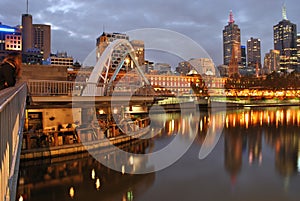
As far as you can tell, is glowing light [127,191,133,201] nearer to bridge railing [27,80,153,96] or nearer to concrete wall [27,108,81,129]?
bridge railing [27,80,153,96]

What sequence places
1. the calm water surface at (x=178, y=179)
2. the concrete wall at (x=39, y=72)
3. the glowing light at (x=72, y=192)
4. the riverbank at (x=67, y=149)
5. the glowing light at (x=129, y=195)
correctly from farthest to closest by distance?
the concrete wall at (x=39, y=72) → the riverbank at (x=67, y=149) → the calm water surface at (x=178, y=179) → the glowing light at (x=72, y=192) → the glowing light at (x=129, y=195)

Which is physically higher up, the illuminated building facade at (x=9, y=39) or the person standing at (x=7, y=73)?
the illuminated building facade at (x=9, y=39)

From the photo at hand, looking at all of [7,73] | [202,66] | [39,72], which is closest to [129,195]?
[7,73]

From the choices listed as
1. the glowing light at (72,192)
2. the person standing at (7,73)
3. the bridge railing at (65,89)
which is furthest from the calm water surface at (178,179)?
the person standing at (7,73)

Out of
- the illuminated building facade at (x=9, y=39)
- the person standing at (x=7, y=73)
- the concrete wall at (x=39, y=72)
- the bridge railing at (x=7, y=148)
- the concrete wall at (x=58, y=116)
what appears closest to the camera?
the bridge railing at (x=7, y=148)

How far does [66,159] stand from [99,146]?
100.0 inches

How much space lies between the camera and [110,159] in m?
16.6

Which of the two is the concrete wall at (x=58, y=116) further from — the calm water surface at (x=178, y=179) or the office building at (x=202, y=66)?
the office building at (x=202, y=66)

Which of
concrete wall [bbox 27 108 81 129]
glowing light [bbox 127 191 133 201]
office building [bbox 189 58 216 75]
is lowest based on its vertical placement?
glowing light [bbox 127 191 133 201]

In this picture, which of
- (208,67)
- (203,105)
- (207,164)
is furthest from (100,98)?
(208,67)

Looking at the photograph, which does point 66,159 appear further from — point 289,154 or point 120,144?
point 289,154

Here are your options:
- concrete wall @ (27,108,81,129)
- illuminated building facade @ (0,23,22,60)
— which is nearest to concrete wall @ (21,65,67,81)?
concrete wall @ (27,108,81,129)

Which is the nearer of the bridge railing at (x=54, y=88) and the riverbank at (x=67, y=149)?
the riverbank at (x=67, y=149)

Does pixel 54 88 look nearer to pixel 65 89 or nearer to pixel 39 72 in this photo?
pixel 65 89
